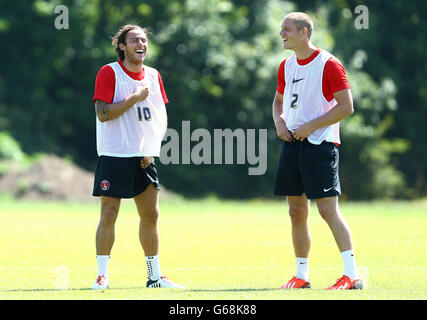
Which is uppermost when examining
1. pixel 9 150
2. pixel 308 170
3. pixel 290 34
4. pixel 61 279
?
pixel 9 150

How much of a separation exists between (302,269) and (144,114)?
2097 mm

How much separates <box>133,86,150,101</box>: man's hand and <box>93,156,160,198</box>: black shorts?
0.57 metres

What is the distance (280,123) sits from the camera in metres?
8.05

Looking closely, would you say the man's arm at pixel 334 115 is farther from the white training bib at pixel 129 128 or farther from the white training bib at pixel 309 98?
the white training bib at pixel 129 128

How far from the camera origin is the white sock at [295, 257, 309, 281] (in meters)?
7.89

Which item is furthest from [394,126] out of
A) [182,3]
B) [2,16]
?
[2,16]

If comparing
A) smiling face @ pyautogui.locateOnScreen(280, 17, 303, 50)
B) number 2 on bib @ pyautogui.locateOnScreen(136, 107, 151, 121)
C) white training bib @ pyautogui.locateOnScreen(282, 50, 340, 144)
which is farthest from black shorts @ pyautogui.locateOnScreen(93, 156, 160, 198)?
smiling face @ pyautogui.locateOnScreen(280, 17, 303, 50)

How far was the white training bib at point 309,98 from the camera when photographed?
25.7 feet

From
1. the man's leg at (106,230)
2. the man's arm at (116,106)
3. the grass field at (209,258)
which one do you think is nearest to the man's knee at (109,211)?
the man's leg at (106,230)

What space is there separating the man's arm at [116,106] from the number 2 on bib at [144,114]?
6.5 inches

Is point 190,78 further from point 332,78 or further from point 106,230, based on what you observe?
point 332,78

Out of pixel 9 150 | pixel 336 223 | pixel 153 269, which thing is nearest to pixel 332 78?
pixel 336 223

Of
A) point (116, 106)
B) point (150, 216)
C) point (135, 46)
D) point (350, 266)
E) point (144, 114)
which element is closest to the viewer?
point (350, 266)

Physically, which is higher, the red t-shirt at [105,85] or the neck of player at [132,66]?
the neck of player at [132,66]
